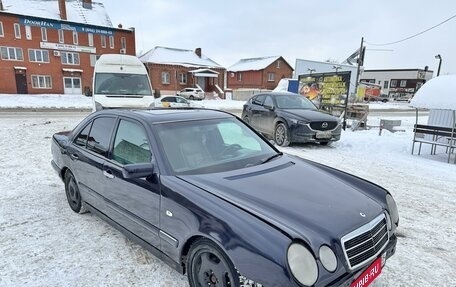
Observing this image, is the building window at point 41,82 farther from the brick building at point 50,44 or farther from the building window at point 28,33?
the building window at point 28,33

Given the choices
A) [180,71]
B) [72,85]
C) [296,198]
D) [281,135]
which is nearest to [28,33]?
[72,85]

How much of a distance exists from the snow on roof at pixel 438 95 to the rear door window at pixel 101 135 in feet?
25.5

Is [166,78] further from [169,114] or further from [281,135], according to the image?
[169,114]

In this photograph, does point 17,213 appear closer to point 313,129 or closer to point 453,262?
point 453,262

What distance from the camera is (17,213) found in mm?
4207

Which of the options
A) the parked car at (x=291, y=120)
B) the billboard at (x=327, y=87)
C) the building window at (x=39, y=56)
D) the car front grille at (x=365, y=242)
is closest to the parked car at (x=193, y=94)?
the building window at (x=39, y=56)

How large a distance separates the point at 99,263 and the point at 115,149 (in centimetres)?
117

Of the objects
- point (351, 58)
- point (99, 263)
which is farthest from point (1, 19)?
point (99, 263)

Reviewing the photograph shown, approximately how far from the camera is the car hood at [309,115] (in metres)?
8.88

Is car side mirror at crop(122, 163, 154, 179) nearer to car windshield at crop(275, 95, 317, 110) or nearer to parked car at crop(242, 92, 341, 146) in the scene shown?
parked car at crop(242, 92, 341, 146)

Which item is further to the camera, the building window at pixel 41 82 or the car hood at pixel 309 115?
the building window at pixel 41 82

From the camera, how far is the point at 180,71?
3984cm

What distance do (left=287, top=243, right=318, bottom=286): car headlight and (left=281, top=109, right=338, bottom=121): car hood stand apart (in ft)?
23.7

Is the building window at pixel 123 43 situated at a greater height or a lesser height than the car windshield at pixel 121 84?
greater
